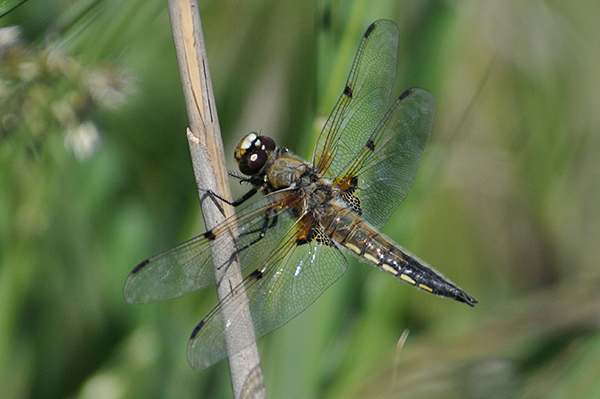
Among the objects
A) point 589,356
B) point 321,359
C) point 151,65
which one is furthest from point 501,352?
point 151,65

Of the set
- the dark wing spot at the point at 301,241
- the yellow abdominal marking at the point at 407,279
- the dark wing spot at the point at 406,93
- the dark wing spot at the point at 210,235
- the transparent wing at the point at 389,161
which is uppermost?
the dark wing spot at the point at 406,93

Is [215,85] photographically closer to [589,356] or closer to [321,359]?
[321,359]

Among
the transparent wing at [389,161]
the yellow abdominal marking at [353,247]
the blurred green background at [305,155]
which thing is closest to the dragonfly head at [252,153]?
the blurred green background at [305,155]

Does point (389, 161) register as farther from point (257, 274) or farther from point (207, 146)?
point (207, 146)

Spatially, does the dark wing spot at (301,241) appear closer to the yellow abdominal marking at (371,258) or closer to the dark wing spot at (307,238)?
the dark wing spot at (307,238)

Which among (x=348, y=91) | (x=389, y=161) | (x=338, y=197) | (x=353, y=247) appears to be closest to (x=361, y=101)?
(x=348, y=91)

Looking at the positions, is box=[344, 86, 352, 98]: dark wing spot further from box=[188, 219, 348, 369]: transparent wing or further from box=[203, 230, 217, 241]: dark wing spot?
box=[203, 230, 217, 241]: dark wing spot

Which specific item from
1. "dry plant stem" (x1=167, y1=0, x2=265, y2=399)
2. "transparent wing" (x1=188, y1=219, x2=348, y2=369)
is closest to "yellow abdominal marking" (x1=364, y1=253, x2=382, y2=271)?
"transparent wing" (x1=188, y1=219, x2=348, y2=369)
